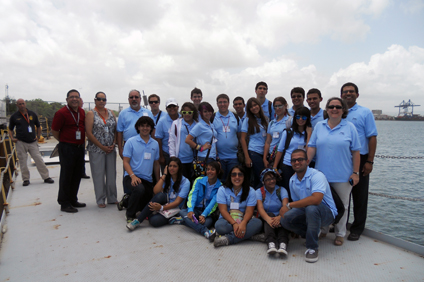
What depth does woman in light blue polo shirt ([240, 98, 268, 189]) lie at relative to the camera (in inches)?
164

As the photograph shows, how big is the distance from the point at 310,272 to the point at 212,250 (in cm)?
105

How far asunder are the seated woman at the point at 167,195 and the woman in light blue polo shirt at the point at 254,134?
1005 mm

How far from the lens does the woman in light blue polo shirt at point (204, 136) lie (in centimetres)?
415

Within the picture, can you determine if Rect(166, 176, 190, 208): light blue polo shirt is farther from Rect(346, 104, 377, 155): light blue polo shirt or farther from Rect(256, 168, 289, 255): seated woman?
Rect(346, 104, 377, 155): light blue polo shirt

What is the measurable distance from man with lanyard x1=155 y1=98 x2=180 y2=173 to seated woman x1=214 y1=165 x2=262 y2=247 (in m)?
1.43

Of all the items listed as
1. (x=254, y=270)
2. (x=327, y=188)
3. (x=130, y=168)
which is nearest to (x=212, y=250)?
(x=254, y=270)

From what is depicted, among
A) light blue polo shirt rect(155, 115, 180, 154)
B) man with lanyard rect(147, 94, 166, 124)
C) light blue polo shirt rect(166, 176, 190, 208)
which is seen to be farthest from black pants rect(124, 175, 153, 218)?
man with lanyard rect(147, 94, 166, 124)

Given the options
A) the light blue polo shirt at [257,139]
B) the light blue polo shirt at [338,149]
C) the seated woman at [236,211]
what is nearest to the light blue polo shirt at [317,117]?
the light blue polo shirt at [338,149]

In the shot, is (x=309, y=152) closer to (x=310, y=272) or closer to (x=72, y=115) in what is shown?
(x=310, y=272)

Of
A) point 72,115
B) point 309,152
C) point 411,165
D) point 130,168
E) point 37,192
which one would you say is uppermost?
point 72,115

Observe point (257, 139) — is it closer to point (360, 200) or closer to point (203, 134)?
point (203, 134)

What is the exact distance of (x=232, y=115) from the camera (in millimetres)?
4449

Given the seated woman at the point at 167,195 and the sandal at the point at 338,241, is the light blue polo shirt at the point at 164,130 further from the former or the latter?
the sandal at the point at 338,241

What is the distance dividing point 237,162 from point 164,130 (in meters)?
1.30
